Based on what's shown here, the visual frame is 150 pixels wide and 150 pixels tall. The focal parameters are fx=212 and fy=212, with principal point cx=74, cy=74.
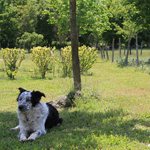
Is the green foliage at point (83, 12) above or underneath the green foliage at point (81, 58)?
above

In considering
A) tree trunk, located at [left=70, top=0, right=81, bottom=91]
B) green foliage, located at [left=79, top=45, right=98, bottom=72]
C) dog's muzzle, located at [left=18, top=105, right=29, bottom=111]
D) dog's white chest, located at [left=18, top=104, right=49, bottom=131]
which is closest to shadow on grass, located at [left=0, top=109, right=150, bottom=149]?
dog's white chest, located at [left=18, top=104, right=49, bottom=131]

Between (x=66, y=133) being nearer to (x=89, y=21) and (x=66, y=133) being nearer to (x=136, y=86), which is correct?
(x=136, y=86)

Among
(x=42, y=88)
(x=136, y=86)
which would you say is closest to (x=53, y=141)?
(x=42, y=88)

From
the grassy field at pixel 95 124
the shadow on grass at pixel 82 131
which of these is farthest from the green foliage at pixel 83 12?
the shadow on grass at pixel 82 131

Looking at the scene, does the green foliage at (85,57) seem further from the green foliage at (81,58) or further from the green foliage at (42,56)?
the green foliage at (42,56)

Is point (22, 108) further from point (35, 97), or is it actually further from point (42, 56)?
point (42, 56)

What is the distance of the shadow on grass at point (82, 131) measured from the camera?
4102mm

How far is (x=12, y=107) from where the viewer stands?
7.49m

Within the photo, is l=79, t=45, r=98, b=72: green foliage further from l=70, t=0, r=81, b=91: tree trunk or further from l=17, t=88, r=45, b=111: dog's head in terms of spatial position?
l=17, t=88, r=45, b=111: dog's head

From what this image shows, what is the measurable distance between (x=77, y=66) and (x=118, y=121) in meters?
2.88

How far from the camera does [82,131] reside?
4.86m

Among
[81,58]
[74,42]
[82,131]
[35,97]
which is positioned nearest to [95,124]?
[82,131]

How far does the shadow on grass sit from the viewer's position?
13.5 feet

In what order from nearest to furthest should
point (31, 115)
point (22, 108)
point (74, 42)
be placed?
1. point (22, 108)
2. point (31, 115)
3. point (74, 42)
